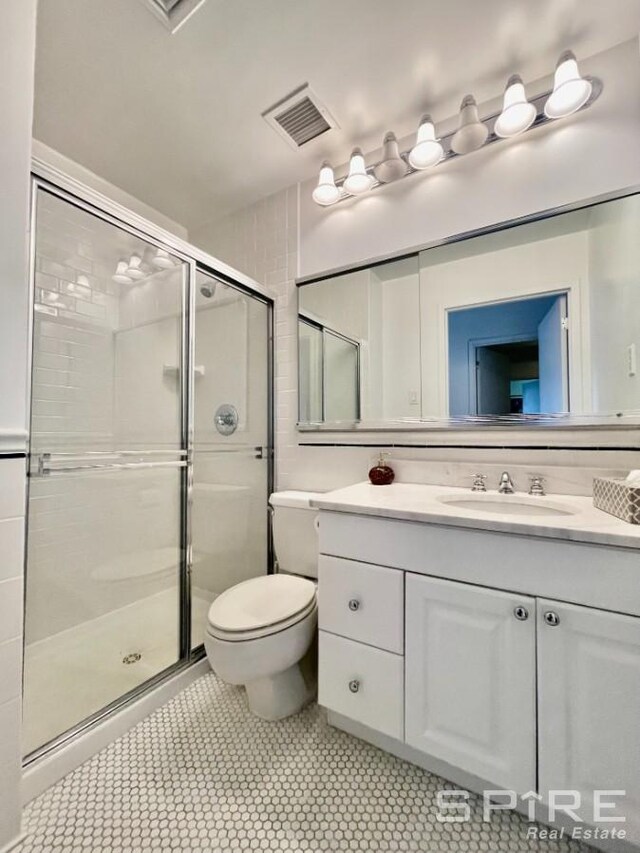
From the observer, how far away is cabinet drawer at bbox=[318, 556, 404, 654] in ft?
3.48

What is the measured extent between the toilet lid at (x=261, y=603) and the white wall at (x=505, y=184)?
148 cm

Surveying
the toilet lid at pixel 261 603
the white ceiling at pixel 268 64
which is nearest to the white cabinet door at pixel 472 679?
the toilet lid at pixel 261 603

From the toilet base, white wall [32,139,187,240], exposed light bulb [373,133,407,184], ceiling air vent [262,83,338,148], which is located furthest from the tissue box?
white wall [32,139,187,240]

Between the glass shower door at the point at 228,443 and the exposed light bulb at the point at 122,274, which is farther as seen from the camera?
the glass shower door at the point at 228,443

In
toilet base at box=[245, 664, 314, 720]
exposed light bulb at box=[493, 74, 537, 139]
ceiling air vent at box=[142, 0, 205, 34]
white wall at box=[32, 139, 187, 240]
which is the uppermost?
ceiling air vent at box=[142, 0, 205, 34]

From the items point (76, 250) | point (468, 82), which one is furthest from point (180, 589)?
point (468, 82)

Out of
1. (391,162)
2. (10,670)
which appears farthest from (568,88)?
(10,670)

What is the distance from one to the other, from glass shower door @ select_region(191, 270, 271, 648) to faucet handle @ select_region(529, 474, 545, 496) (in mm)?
1241

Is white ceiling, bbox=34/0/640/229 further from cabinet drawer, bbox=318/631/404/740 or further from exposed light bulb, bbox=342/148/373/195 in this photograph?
cabinet drawer, bbox=318/631/404/740

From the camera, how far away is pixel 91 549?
60.8 inches

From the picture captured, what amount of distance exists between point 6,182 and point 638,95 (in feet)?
→ 6.30

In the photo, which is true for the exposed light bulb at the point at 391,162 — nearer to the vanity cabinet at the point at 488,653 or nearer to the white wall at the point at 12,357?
the white wall at the point at 12,357

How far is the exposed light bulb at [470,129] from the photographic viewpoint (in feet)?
4.41

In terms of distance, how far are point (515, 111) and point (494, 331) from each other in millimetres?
755
